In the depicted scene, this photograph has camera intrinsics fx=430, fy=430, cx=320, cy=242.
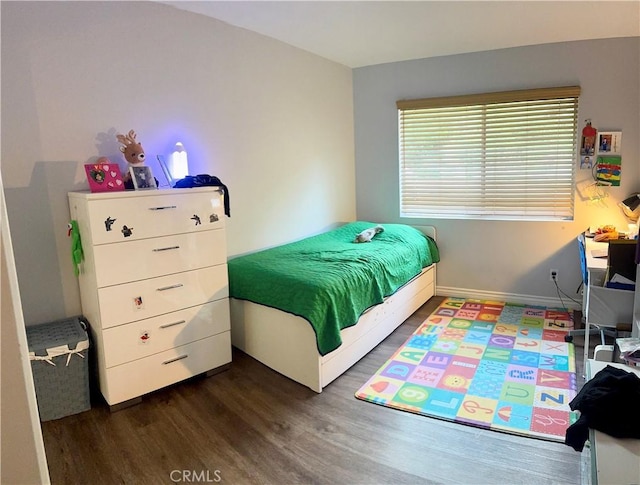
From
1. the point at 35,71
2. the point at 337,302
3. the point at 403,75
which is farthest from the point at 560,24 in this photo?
the point at 35,71

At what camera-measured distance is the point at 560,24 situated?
325cm

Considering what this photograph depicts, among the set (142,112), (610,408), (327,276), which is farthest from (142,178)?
(610,408)

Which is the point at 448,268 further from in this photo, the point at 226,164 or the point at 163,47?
the point at 163,47

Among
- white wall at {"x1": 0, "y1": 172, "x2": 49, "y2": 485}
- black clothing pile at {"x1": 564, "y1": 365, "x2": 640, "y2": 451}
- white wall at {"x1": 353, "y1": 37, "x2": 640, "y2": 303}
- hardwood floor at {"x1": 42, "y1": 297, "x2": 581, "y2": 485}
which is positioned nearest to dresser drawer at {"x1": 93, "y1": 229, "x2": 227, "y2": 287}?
hardwood floor at {"x1": 42, "y1": 297, "x2": 581, "y2": 485}

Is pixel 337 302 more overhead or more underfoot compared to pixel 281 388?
more overhead

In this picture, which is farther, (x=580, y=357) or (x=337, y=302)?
(x=580, y=357)

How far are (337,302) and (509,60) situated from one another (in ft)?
9.36

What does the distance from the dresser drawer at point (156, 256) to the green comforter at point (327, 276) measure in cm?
32

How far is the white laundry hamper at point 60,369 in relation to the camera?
229 cm

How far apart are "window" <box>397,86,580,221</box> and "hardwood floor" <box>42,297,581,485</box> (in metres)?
2.46

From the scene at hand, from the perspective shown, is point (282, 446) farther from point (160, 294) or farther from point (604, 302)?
point (604, 302)

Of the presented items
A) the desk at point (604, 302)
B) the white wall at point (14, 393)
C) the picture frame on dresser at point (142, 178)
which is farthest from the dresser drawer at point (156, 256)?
the desk at point (604, 302)

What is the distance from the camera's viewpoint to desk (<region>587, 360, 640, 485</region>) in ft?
3.91

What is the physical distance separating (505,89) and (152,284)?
3.46 meters
